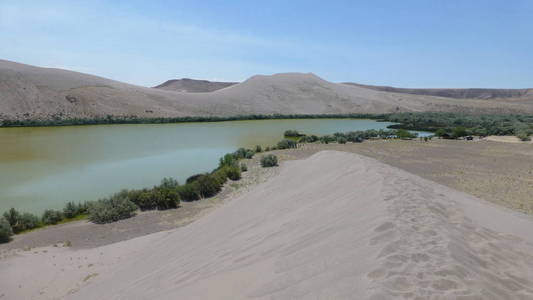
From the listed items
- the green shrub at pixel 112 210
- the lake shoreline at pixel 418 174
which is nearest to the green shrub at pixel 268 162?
Result: the lake shoreline at pixel 418 174

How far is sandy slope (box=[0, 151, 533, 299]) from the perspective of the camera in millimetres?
2904

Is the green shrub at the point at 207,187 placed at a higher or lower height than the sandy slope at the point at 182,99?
lower

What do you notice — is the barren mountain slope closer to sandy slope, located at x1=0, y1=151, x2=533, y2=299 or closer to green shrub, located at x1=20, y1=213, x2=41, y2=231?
green shrub, located at x1=20, y1=213, x2=41, y2=231

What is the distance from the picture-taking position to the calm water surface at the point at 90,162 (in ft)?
45.3

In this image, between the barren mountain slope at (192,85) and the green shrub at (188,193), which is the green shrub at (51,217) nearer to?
the green shrub at (188,193)

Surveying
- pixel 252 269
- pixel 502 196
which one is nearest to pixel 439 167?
pixel 502 196

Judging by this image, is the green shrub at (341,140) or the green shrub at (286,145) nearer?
the green shrub at (286,145)

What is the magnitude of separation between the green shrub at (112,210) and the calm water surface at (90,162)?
8.80 ft

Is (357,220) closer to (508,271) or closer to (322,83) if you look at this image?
(508,271)

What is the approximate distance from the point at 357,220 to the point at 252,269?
177cm

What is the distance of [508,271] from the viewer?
128 inches

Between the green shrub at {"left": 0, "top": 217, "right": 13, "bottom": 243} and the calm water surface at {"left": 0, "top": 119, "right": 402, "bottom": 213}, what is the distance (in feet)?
8.13

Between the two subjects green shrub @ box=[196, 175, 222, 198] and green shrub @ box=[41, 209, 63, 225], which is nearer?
green shrub @ box=[41, 209, 63, 225]

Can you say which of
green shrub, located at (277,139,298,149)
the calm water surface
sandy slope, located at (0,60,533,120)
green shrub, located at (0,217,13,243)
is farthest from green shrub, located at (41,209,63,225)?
sandy slope, located at (0,60,533,120)
